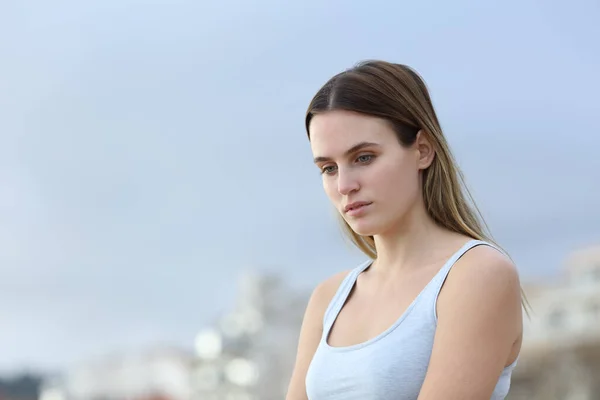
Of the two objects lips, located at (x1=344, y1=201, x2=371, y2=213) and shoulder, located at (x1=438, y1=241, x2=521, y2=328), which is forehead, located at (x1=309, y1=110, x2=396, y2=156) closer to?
lips, located at (x1=344, y1=201, x2=371, y2=213)

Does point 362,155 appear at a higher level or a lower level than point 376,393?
higher

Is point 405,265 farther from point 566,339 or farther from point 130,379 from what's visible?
point 130,379

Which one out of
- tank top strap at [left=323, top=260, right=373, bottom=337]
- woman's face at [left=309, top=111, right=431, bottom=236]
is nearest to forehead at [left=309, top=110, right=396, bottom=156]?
woman's face at [left=309, top=111, right=431, bottom=236]

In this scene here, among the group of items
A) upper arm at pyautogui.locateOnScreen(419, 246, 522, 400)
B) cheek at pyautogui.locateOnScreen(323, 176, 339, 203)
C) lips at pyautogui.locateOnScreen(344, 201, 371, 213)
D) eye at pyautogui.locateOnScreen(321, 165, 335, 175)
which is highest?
eye at pyautogui.locateOnScreen(321, 165, 335, 175)

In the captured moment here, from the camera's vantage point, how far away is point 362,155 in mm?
2324

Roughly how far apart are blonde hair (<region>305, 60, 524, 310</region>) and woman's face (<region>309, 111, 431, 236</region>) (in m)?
0.02

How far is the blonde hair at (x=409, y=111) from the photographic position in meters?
2.33

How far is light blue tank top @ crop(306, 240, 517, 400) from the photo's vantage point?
87.6 inches

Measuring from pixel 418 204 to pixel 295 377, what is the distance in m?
0.55

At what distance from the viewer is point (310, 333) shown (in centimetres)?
265

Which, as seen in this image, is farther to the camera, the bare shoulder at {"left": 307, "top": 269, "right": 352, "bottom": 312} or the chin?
the bare shoulder at {"left": 307, "top": 269, "right": 352, "bottom": 312}

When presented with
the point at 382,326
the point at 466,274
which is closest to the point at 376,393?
the point at 382,326

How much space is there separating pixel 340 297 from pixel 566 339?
33.2 meters

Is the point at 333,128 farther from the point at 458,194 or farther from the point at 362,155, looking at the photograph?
the point at 458,194
